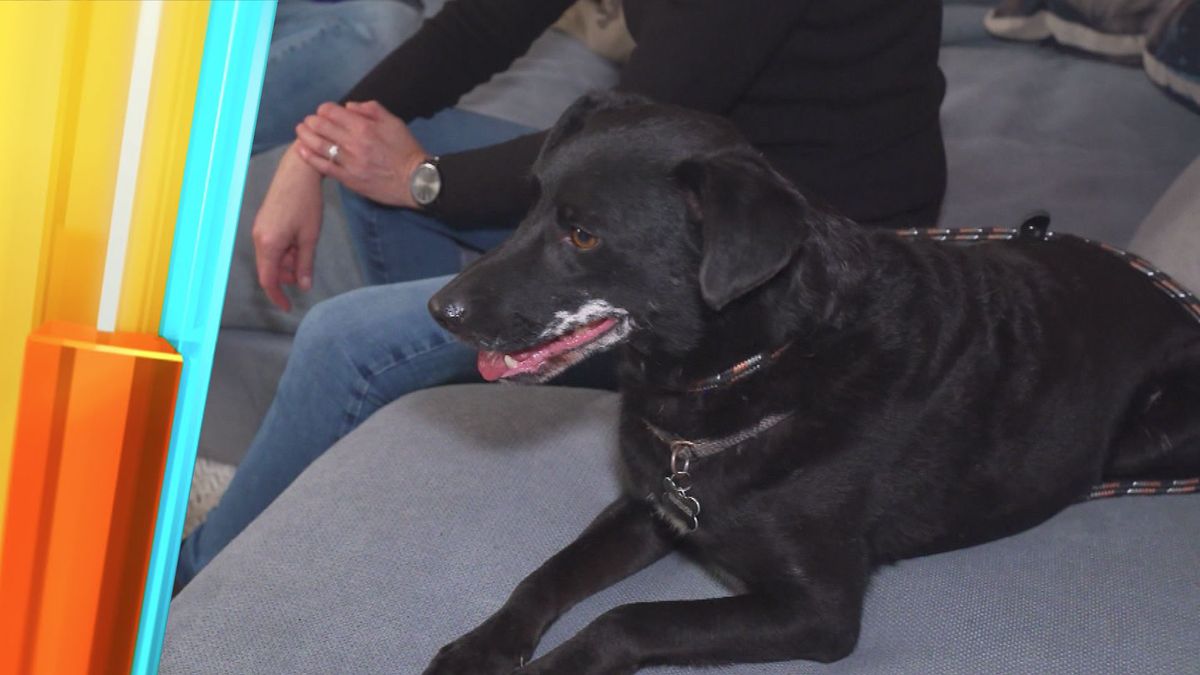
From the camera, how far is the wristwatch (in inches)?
73.5

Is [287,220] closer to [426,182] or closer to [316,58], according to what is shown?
[426,182]

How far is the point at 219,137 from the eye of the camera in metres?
0.70

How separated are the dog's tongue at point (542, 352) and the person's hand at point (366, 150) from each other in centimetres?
66

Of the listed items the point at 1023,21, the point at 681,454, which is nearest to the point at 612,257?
the point at 681,454

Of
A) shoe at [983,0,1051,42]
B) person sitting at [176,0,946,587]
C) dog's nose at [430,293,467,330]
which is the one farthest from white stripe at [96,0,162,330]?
shoe at [983,0,1051,42]

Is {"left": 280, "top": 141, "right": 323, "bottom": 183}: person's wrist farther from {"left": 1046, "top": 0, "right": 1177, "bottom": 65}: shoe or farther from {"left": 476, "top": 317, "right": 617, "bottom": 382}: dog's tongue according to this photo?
{"left": 1046, "top": 0, "right": 1177, "bottom": 65}: shoe

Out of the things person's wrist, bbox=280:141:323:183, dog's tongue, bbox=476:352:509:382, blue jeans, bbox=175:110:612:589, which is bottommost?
blue jeans, bbox=175:110:612:589

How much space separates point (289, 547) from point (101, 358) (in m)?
0.71

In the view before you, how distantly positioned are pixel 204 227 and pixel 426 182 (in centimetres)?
119

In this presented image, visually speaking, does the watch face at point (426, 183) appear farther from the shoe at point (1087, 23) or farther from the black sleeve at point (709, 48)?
the shoe at point (1087, 23)

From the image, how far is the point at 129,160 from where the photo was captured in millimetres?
698

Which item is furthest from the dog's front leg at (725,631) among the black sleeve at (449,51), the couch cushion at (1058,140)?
the black sleeve at (449,51)

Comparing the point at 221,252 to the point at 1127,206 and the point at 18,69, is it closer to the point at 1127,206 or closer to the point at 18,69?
the point at 18,69

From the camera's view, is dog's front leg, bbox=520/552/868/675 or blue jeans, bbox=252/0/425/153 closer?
dog's front leg, bbox=520/552/868/675
